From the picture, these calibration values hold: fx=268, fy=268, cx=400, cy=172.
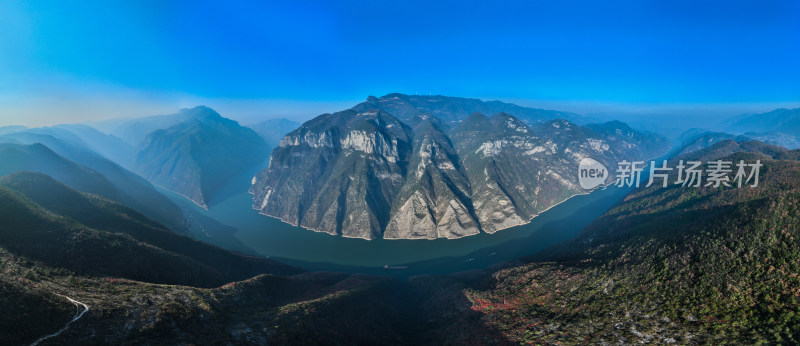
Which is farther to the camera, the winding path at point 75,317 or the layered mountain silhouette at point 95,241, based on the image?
the layered mountain silhouette at point 95,241

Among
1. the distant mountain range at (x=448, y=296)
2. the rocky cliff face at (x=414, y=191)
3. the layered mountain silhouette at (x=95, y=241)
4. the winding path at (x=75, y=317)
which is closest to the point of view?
the winding path at (x=75, y=317)

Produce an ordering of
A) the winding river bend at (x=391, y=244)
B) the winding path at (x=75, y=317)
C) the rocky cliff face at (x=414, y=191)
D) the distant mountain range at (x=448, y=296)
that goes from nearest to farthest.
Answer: the winding path at (x=75, y=317) < the distant mountain range at (x=448, y=296) < the winding river bend at (x=391, y=244) < the rocky cliff face at (x=414, y=191)

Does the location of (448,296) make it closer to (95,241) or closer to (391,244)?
(95,241)

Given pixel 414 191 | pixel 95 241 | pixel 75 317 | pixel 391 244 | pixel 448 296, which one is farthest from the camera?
pixel 414 191

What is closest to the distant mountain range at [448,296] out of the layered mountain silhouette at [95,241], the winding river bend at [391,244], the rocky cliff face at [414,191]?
the layered mountain silhouette at [95,241]

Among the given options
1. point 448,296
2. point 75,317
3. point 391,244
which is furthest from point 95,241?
point 391,244

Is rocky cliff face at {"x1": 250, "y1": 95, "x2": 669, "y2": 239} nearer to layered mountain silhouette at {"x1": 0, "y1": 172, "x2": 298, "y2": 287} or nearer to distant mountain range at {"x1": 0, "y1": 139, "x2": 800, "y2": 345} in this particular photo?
layered mountain silhouette at {"x1": 0, "y1": 172, "x2": 298, "y2": 287}

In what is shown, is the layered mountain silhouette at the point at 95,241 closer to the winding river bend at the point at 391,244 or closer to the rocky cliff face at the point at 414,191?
the winding river bend at the point at 391,244

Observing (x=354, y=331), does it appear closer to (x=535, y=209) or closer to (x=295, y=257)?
(x=295, y=257)
